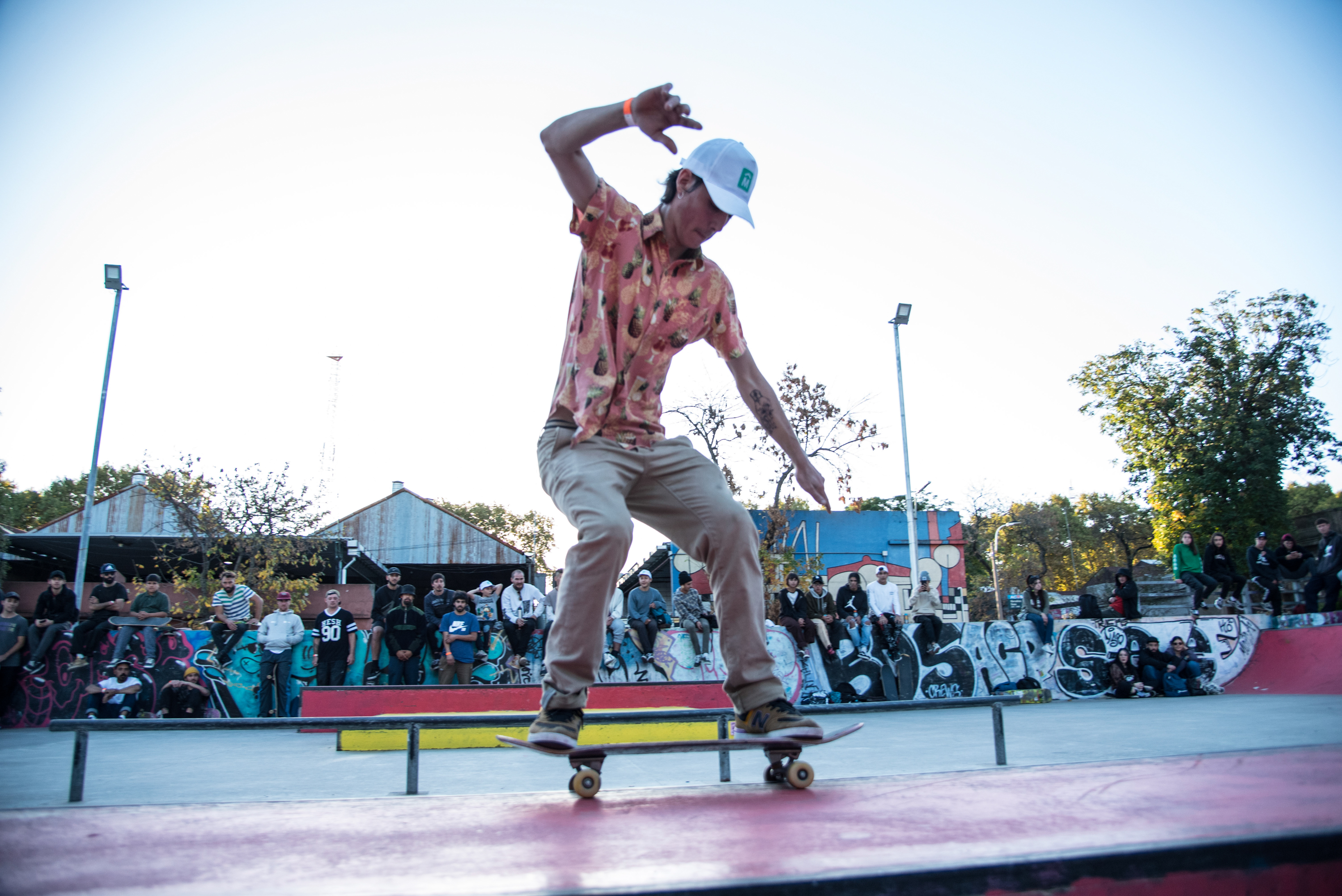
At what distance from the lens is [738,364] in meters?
3.60

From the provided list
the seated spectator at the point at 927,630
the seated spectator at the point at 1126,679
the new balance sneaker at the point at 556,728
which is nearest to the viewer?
the new balance sneaker at the point at 556,728

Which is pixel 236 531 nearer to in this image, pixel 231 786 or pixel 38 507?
pixel 231 786

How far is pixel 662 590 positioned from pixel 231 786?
37.8 m

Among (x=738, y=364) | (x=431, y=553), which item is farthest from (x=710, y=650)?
(x=431, y=553)

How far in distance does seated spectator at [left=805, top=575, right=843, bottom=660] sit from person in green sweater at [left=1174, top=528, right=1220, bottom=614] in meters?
6.64

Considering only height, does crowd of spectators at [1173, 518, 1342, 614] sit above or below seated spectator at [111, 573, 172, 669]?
above

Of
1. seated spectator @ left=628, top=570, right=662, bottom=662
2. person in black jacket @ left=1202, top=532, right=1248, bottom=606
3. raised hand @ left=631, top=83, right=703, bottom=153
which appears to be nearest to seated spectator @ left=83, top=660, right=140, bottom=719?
seated spectator @ left=628, top=570, right=662, bottom=662

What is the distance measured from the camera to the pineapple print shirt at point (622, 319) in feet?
9.98

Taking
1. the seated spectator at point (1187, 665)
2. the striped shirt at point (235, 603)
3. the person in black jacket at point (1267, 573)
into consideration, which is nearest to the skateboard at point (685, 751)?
the striped shirt at point (235, 603)

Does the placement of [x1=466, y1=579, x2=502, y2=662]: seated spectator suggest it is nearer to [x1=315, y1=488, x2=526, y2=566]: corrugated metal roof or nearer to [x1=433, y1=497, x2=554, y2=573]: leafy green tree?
[x1=315, y1=488, x2=526, y2=566]: corrugated metal roof

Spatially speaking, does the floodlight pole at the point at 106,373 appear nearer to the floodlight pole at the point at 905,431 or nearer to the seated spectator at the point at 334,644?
the seated spectator at the point at 334,644

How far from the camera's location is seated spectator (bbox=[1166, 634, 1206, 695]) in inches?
557

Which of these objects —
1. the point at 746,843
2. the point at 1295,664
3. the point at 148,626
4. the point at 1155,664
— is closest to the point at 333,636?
the point at 148,626

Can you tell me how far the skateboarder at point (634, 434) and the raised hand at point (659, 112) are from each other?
0.43 ft
